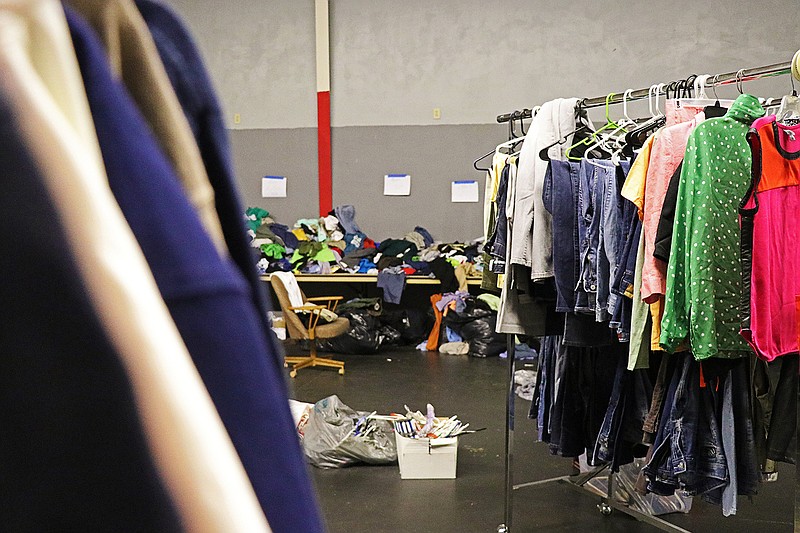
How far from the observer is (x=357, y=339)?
315 inches

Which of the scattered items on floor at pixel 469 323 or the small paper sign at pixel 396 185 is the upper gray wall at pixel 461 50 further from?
the scattered items on floor at pixel 469 323

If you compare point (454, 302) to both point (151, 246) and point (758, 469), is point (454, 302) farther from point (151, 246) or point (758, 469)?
point (151, 246)

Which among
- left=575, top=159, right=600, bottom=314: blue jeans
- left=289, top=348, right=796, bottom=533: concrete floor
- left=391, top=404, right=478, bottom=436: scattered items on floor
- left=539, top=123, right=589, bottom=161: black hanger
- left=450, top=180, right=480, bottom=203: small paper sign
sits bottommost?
left=289, top=348, right=796, bottom=533: concrete floor

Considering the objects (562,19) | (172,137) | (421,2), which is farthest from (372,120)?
(172,137)

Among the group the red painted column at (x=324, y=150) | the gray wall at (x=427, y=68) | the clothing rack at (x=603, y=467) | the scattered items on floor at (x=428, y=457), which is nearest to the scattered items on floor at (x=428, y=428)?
the scattered items on floor at (x=428, y=457)

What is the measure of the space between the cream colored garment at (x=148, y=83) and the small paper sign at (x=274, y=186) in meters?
9.25

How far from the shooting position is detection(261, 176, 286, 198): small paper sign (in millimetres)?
9742

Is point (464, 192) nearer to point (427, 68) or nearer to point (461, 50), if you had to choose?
point (427, 68)

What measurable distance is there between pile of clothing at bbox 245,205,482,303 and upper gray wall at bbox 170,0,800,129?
4.15ft

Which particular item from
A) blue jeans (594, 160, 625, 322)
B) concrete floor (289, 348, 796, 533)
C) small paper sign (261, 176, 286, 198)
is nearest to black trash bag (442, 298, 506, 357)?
concrete floor (289, 348, 796, 533)

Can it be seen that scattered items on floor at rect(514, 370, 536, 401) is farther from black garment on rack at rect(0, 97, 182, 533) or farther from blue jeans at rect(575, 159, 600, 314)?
black garment on rack at rect(0, 97, 182, 533)

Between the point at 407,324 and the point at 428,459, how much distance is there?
4.40 m

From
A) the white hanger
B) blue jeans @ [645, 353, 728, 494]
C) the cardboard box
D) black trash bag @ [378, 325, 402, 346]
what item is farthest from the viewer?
black trash bag @ [378, 325, 402, 346]

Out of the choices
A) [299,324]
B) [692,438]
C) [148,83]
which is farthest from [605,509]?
[299,324]
